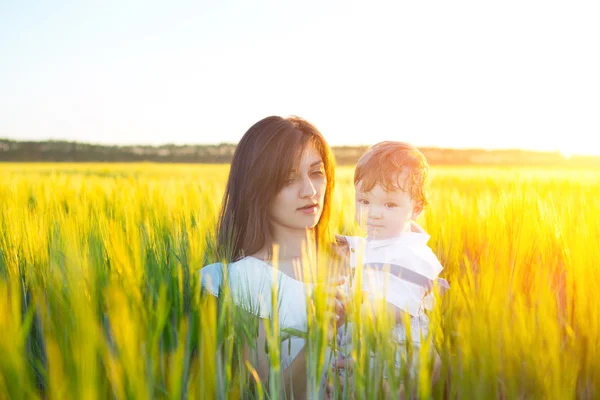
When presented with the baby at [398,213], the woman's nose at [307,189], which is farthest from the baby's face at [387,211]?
the woman's nose at [307,189]

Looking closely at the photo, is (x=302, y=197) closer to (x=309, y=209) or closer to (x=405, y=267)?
(x=309, y=209)

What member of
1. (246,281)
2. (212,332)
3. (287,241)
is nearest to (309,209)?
(287,241)

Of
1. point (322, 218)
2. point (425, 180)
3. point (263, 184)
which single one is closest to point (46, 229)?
point (263, 184)

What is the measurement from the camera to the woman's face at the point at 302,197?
1613 mm

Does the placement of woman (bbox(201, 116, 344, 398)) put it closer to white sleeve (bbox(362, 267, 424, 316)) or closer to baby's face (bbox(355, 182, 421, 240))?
baby's face (bbox(355, 182, 421, 240))

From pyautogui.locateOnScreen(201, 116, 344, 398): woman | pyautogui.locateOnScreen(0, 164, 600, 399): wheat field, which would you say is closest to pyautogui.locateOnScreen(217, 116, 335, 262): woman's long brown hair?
pyautogui.locateOnScreen(201, 116, 344, 398): woman

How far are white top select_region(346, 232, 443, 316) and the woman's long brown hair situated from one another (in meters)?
0.34

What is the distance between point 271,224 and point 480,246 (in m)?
0.65

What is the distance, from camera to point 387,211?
1.45m

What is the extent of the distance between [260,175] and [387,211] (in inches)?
15.9

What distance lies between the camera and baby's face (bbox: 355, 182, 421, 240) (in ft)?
4.74

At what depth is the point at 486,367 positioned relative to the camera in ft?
2.64

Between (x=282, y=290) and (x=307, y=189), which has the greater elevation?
(x=307, y=189)

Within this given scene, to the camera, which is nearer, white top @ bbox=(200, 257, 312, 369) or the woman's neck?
white top @ bbox=(200, 257, 312, 369)
